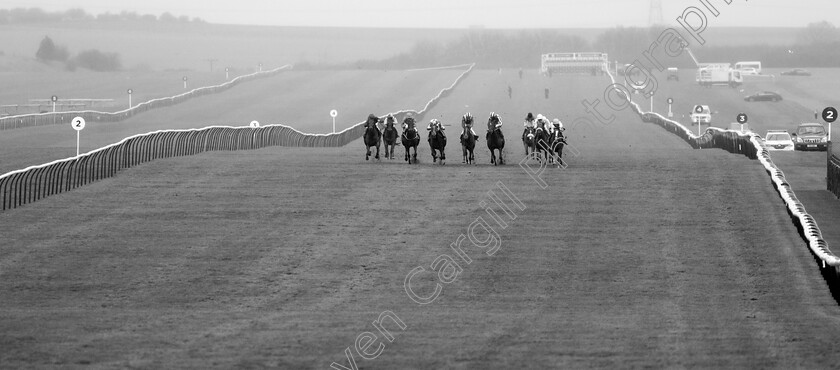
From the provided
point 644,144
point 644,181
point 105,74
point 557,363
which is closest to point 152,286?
point 557,363

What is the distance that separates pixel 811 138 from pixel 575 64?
66447 mm

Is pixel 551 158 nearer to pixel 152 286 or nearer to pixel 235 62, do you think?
pixel 152 286

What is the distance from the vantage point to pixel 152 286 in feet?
68.8

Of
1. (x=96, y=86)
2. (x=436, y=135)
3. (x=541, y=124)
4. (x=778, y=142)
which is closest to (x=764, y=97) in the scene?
(x=778, y=142)

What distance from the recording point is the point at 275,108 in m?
91.1

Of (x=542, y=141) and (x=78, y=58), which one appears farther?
(x=78, y=58)

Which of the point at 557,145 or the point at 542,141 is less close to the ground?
the point at 542,141

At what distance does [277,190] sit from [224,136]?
53.3 ft

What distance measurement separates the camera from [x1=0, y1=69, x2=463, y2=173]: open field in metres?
53.2

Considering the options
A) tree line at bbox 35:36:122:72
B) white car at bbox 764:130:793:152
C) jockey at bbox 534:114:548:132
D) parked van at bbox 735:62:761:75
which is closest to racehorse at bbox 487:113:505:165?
jockey at bbox 534:114:548:132

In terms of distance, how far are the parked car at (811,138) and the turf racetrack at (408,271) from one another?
30219mm

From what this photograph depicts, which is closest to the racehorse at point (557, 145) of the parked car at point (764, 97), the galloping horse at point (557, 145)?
the galloping horse at point (557, 145)

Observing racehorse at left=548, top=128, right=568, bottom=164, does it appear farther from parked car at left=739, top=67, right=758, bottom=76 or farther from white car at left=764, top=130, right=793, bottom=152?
parked car at left=739, top=67, right=758, bottom=76

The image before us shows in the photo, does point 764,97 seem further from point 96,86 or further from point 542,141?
point 542,141
